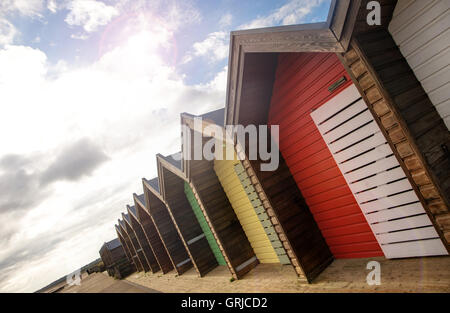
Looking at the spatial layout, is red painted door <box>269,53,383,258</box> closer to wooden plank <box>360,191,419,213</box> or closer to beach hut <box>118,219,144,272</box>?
wooden plank <box>360,191,419,213</box>

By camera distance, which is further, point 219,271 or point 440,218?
point 219,271

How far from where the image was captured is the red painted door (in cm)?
529

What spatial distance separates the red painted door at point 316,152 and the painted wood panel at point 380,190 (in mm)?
223

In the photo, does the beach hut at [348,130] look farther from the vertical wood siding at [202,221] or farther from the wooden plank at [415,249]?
the vertical wood siding at [202,221]

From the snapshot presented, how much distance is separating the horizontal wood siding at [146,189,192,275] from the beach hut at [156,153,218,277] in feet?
8.93

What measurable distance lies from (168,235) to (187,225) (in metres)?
3.26

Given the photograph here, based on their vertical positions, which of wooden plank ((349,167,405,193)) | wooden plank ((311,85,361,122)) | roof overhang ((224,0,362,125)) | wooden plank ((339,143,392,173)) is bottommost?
wooden plank ((349,167,405,193))

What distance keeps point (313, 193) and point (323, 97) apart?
8.03ft

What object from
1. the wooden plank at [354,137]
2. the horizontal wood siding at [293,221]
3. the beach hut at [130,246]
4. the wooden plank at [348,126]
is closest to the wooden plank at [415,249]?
the horizontal wood siding at [293,221]

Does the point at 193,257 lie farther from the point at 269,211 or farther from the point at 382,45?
the point at 382,45

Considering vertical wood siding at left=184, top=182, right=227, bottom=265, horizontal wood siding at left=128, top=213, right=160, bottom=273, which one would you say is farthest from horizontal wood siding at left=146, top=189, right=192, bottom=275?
horizontal wood siding at left=128, top=213, right=160, bottom=273

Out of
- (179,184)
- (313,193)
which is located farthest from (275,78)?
(179,184)

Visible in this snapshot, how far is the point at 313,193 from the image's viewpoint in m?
6.30
